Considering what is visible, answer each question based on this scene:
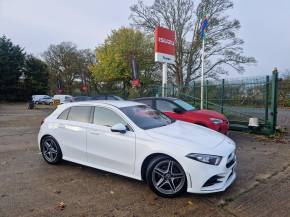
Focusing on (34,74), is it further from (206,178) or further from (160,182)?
(206,178)

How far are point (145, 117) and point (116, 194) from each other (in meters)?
1.58

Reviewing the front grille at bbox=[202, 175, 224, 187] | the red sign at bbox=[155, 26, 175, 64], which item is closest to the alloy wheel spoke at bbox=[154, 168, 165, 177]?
the front grille at bbox=[202, 175, 224, 187]

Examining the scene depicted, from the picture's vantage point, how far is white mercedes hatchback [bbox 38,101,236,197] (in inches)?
164

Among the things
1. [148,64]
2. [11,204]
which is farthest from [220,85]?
[148,64]

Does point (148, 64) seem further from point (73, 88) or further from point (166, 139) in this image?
point (166, 139)

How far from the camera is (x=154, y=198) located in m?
4.37

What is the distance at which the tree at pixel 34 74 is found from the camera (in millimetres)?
50781

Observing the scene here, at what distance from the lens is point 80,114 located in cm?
585

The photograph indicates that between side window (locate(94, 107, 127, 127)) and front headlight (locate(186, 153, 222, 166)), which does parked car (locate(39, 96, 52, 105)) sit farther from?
front headlight (locate(186, 153, 222, 166))

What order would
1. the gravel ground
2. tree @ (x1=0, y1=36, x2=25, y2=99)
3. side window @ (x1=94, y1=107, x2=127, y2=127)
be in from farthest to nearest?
1. tree @ (x1=0, y1=36, x2=25, y2=99)
2. side window @ (x1=94, y1=107, x2=127, y2=127)
3. the gravel ground

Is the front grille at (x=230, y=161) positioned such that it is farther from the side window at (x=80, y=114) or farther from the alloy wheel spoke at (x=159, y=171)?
the side window at (x=80, y=114)

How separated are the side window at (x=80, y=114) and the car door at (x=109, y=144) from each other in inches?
8.2

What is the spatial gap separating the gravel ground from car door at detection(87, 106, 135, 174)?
358 millimetres

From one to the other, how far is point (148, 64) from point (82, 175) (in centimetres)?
2999
